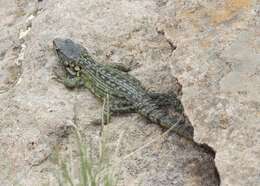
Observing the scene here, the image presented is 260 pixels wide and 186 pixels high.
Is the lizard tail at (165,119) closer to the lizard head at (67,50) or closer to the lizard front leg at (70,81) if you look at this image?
the lizard front leg at (70,81)

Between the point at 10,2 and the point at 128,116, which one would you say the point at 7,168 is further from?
the point at 10,2

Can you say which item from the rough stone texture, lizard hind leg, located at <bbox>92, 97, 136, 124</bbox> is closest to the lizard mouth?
the rough stone texture

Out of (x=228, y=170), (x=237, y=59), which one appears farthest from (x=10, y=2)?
(x=228, y=170)

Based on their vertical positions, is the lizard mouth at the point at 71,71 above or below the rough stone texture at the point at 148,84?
below

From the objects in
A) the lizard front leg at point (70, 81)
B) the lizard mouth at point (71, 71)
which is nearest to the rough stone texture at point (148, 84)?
the lizard front leg at point (70, 81)

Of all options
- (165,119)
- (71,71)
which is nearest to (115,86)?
(71,71)

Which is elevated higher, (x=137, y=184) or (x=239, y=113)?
(x=239, y=113)
